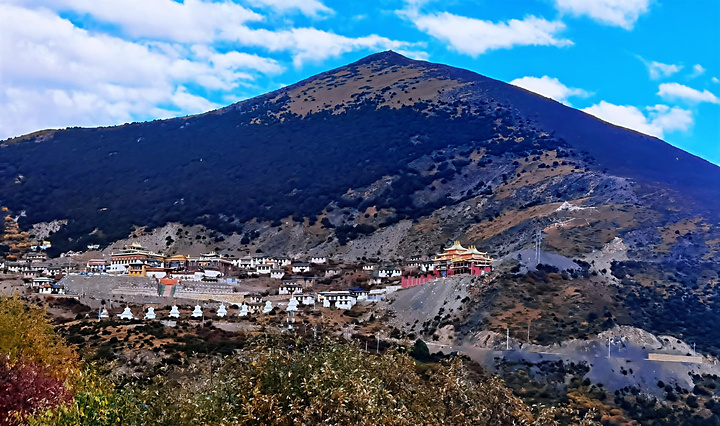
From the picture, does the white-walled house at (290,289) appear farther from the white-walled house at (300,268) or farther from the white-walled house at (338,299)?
the white-walled house at (300,268)

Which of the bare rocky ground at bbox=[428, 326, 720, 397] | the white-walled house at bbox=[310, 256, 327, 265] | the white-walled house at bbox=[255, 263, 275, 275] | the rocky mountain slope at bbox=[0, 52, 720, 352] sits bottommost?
the bare rocky ground at bbox=[428, 326, 720, 397]

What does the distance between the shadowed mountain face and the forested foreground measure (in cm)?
5608

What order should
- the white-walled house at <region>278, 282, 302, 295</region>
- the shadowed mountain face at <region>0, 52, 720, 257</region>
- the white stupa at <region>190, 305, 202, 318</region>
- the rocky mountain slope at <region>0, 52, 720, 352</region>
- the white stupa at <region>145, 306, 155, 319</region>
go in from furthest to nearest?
the shadowed mountain face at <region>0, 52, 720, 257</region>, the white-walled house at <region>278, 282, 302, 295</region>, the rocky mountain slope at <region>0, 52, 720, 352</region>, the white stupa at <region>190, 305, 202, 318</region>, the white stupa at <region>145, 306, 155, 319</region>

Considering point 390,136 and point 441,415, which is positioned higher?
point 390,136

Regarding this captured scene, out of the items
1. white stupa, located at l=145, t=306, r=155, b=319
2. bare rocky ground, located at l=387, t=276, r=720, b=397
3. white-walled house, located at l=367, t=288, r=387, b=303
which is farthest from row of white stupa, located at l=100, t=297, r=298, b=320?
bare rocky ground, located at l=387, t=276, r=720, b=397

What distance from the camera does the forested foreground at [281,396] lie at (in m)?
12.2

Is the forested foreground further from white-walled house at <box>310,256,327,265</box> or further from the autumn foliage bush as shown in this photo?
white-walled house at <box>310,256,327,265</box>

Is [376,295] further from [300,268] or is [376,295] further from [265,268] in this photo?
[265,268]

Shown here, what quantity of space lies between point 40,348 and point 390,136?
118 m

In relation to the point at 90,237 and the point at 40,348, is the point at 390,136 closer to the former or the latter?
the point at 90,237

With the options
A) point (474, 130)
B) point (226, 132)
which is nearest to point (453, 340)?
point (474, 130)

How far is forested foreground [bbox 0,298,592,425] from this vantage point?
40.0 ft

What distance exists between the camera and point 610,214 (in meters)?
79.6

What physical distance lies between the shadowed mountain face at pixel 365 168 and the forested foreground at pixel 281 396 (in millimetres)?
56077
